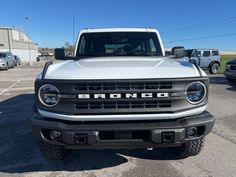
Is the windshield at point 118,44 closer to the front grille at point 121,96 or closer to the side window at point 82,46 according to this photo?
the side window at point 82,46

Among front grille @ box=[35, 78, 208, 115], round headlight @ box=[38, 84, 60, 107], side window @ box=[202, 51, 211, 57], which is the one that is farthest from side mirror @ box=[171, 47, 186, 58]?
side window @ box=[202, 51, 211, 57]

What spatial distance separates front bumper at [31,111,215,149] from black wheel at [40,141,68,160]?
44 centimetres

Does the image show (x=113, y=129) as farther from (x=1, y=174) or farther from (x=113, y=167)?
(x=1, y=174)

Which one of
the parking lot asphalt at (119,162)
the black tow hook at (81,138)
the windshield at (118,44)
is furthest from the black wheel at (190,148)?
the windshield at (118,44)

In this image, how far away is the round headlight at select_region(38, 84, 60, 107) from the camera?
3.10 metres

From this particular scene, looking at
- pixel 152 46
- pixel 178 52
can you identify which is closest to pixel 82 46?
pixel 152 46

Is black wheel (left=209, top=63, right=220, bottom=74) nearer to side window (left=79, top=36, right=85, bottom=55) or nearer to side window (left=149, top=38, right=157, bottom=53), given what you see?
side window (left=149, top=38, right=157, bottom=53)

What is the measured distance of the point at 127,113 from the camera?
3018 millimetres

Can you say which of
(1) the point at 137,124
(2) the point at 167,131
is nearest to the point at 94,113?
(1) the point at 137,124

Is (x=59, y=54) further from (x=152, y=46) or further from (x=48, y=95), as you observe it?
(x=48, y=95)

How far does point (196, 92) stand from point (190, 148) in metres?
0.93

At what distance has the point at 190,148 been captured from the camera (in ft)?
12.0

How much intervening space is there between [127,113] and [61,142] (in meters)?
0.83

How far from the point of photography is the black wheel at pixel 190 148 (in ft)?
11.8
